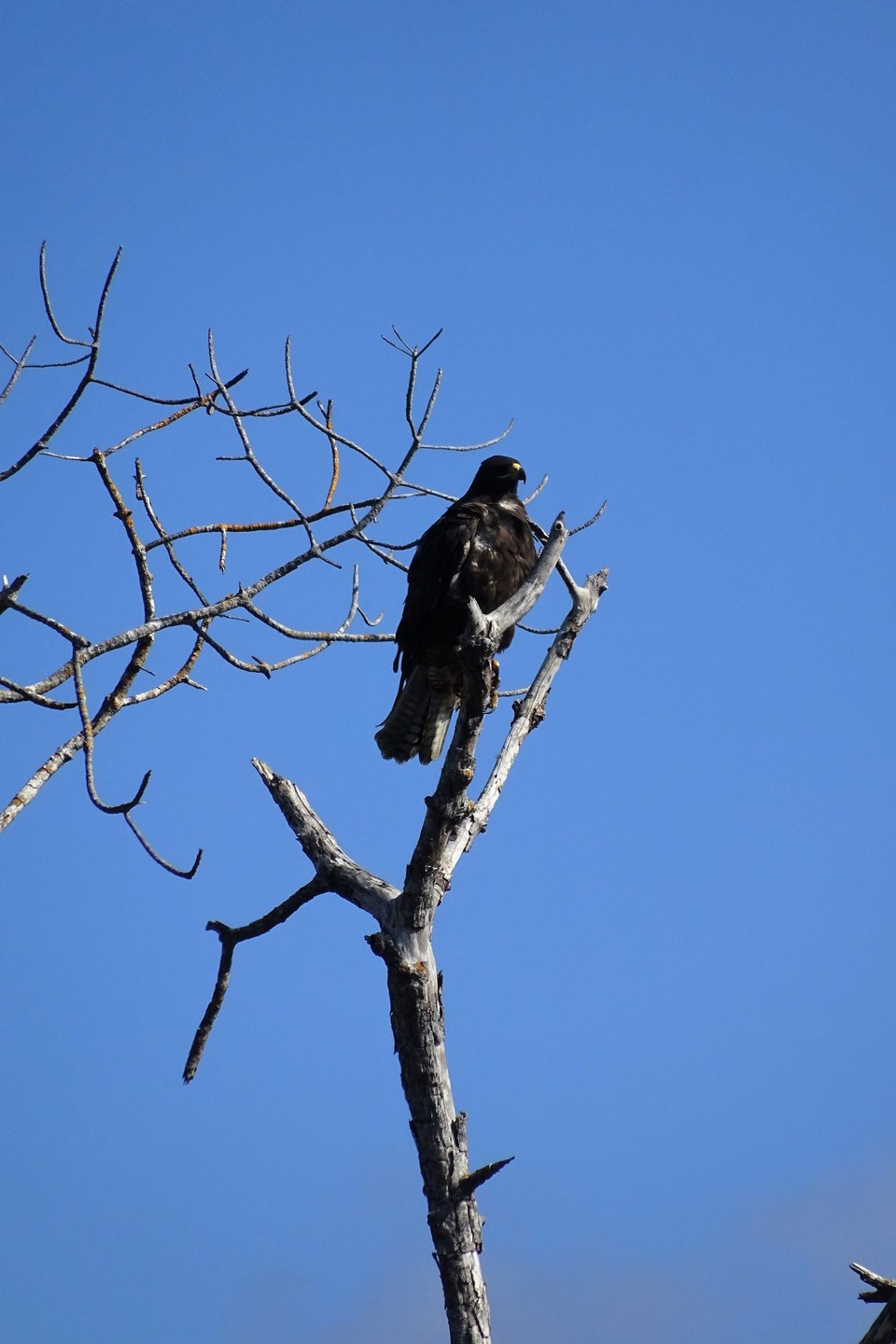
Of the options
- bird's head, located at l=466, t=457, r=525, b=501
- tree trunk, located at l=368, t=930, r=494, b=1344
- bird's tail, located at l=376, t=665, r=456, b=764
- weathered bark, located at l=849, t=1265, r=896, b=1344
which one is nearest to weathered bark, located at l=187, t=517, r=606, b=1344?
tree trunk, located at l=368, t=930, r=494, b=1344

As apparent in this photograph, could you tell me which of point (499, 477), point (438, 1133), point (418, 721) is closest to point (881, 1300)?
point (438, 1133)

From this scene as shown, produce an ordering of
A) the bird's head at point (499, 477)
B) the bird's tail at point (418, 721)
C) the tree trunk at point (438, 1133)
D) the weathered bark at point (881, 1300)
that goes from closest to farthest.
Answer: the weathered bark at point (881, 1300) < the tree trunk at point (438, 1133) < the bird's tail at point (418, 721) < the bird's head at point (499, 477)

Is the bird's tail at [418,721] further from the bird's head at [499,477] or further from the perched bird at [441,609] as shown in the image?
the bird's head at [499,477]

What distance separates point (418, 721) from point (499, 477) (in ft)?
5.70

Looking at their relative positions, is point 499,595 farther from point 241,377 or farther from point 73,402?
point 73,402

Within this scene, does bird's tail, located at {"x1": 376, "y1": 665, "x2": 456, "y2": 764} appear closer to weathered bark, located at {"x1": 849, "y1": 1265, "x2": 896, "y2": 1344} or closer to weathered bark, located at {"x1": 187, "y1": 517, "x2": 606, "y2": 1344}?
weathered bark, located at {"x1": 187, "y1": 517, "x2": 606, "y2": 1344}

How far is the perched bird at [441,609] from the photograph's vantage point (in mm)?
7074

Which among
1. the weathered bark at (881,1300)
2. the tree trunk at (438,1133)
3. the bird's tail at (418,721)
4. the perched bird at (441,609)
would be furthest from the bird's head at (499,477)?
the weathered bark at (881,1300)

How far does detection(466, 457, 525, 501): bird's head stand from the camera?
7.83 m

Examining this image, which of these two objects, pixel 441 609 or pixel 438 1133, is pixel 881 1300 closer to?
pixel 438 1133

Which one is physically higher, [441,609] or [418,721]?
[441,609]

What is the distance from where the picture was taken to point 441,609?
7117 mm

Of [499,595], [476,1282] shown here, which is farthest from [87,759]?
[499,595]

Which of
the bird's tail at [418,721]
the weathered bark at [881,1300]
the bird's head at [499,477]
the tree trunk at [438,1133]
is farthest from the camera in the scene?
the bird's head at [499,477]
